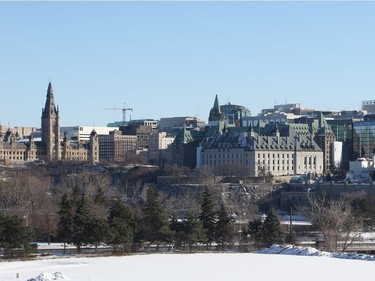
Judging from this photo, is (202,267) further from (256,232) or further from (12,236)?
(256,232)

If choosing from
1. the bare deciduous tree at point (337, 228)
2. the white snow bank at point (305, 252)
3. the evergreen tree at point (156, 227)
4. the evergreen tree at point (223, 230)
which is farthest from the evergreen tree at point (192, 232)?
the bare deciduous tree at point (337, 228)

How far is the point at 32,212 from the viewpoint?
96.5 metres

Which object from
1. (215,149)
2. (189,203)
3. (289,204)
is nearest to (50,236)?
(189,203)

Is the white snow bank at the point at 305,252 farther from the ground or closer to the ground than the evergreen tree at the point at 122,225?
closer to the ground

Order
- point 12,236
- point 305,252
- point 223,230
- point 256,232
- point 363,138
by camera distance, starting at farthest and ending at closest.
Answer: point 363,138, point 256,232, point 223,230, point 12,236, point 305,252

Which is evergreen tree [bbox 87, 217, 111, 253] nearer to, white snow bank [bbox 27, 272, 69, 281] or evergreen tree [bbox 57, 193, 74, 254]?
evergreen tree [bbox 57, 193, 74, 254]

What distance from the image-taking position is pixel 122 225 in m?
74.8

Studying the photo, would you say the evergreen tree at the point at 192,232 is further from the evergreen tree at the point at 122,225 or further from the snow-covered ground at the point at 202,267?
the snow-covered ground at the point at 202,267

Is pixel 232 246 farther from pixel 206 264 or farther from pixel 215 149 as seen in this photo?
pixel 215 149

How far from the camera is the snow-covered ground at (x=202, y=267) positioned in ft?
182

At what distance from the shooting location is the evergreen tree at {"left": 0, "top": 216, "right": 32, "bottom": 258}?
69.7 meters

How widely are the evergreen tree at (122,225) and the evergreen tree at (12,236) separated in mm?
6266

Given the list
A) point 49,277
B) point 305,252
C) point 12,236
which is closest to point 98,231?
point 12,236

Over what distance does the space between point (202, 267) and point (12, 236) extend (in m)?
14.4
